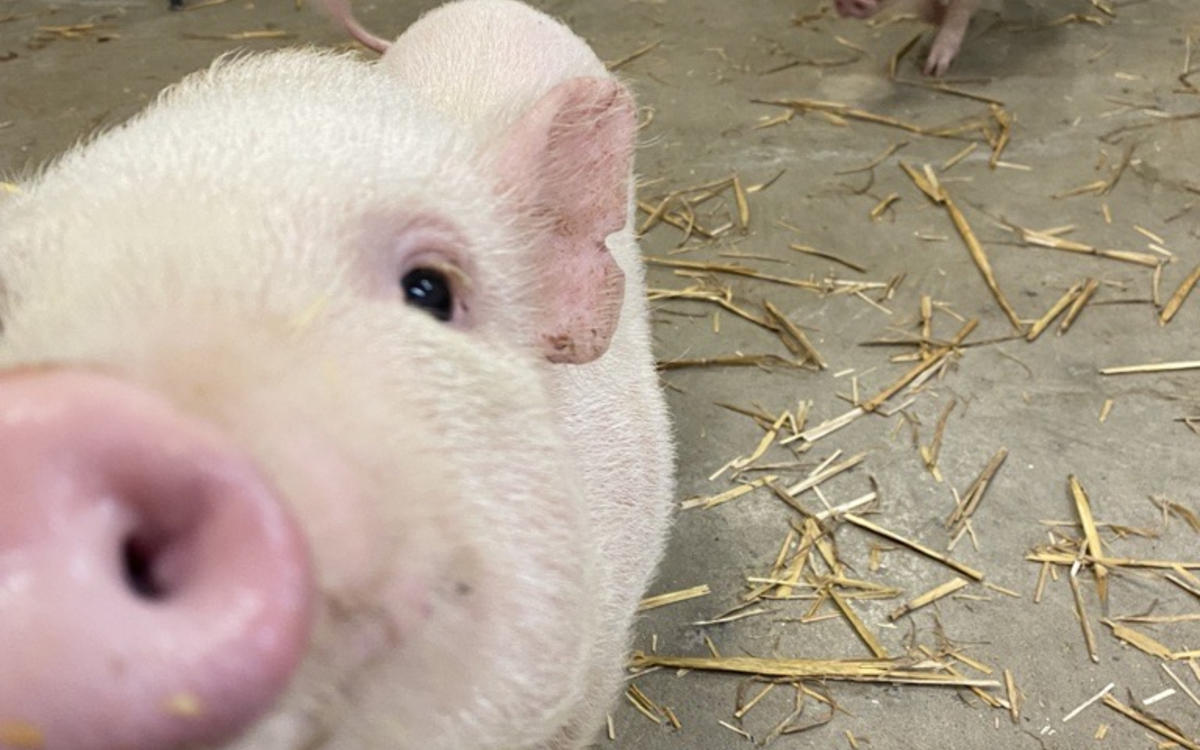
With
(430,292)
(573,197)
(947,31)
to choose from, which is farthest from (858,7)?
(430,292)

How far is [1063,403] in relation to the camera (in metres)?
1.83

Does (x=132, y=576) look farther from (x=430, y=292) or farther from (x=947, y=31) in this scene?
(x=947, y=31)

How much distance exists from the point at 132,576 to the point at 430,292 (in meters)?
0.38

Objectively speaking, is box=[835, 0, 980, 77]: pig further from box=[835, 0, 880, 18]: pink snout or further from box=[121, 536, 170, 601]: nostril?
box=[121, 536, 170, 601]: nostril

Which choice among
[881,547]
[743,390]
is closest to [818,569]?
[881,547]

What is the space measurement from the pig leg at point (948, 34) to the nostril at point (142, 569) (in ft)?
9.86

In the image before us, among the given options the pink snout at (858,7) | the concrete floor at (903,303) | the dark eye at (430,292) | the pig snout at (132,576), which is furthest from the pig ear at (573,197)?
the pink snout at (858,7)

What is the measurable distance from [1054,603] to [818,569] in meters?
0.36

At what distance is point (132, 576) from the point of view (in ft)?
1.37

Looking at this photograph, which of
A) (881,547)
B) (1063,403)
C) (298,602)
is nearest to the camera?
(298,602)

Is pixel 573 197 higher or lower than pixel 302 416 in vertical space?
lower

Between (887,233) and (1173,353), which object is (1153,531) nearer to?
(1173,353)

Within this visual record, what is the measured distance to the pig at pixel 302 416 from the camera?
40 cm

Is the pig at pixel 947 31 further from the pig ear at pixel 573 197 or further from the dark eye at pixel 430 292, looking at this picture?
the dark eye at pixel 430 292
